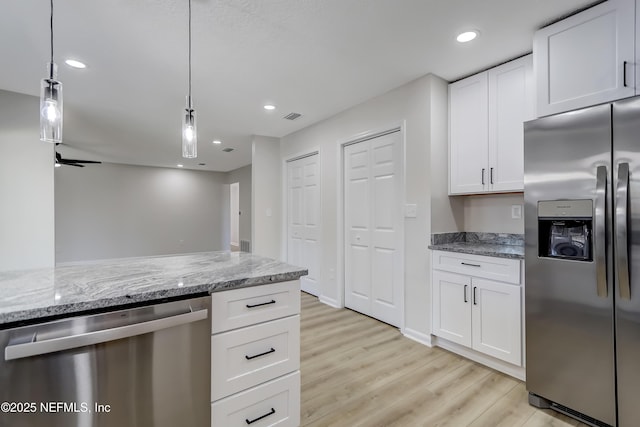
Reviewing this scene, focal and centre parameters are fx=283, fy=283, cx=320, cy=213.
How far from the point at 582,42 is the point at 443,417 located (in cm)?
254

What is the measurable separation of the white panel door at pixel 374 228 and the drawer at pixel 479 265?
48cm

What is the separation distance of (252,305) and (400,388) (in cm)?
138

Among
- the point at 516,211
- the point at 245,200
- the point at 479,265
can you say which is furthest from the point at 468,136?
the point at 245,200

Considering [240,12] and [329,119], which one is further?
[329,119]

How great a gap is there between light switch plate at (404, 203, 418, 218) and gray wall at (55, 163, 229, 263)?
7.50 metres

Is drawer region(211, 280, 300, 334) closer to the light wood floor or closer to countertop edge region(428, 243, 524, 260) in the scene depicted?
the light wood floor

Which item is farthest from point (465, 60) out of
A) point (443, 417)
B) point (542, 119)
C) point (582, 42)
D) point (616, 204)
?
point (443, 417)

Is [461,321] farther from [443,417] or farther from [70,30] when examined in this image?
[70,30]

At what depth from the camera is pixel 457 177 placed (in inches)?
109

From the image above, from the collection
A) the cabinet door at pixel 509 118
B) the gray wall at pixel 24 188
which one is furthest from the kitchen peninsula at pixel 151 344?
the gray wall at pixel 24 188

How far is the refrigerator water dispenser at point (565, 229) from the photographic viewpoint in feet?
5.54

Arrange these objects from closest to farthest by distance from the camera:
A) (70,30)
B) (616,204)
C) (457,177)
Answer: (616,204), (70,30), (457,177)

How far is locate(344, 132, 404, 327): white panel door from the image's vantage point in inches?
122

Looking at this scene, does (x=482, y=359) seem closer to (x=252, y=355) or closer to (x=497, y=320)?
(x=497, y=320)
